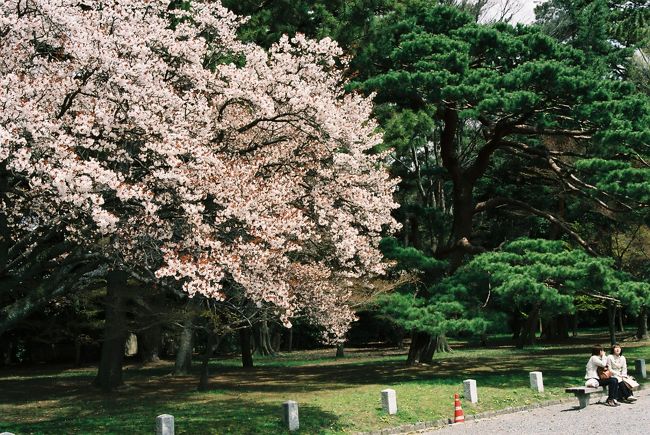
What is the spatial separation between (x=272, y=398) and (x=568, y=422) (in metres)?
7.95

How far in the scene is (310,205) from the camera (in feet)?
50.7

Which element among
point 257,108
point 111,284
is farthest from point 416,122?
point 111,284

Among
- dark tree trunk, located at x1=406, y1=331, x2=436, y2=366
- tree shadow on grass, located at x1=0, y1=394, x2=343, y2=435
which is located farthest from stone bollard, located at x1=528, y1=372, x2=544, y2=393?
dark tree trunk, located at x1=406, y1=331, x2=436, y2=366

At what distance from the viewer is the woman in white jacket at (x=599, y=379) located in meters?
14.3

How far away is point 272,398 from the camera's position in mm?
17469

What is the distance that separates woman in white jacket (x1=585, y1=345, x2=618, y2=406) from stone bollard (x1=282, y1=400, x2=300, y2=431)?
22.8 feet

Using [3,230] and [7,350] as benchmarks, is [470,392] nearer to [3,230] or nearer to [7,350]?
[3,230]

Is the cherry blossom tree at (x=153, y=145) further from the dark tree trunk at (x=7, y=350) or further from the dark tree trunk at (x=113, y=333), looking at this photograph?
the dark tree trunk at (x=7, y=350)

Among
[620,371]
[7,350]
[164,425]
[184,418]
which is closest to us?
[164,425]

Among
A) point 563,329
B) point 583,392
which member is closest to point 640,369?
point 583,392

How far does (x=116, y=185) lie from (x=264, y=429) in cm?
539

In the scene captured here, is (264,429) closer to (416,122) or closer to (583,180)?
(416,122)

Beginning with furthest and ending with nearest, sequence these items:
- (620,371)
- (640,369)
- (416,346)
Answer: (416,346) → (640,369) → (620,371)

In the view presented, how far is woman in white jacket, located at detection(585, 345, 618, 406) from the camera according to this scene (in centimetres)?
1433
